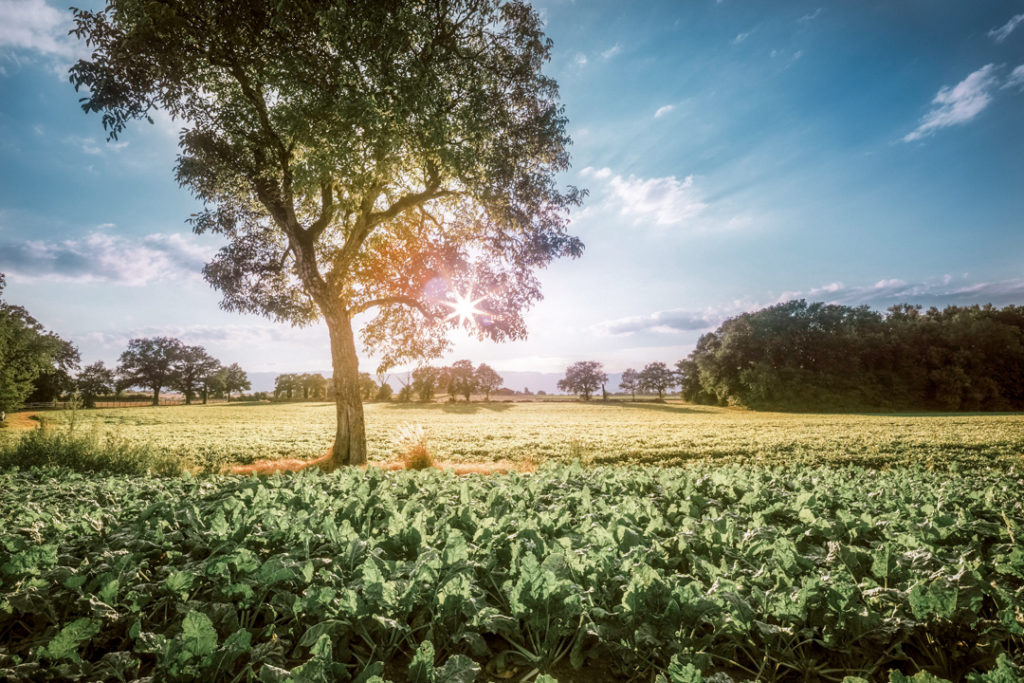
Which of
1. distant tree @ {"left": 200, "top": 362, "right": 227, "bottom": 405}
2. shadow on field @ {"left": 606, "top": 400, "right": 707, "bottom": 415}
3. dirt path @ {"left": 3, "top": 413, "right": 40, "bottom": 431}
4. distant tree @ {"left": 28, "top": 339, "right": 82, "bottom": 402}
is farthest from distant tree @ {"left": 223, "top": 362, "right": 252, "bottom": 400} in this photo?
shadow on field @ {"left": 606, "top": 400, "right": 707, "bottom": 415}

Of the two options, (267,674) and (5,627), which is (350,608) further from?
(5,627)

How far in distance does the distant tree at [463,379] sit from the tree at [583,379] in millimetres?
36891

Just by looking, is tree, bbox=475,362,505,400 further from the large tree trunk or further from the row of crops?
the row of crops

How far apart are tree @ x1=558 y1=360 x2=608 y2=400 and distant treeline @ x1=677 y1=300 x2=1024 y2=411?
41.1 meters

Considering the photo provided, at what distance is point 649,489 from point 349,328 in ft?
36.6

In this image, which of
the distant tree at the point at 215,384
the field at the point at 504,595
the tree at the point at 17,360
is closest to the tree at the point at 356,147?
the field at the point at 504,595

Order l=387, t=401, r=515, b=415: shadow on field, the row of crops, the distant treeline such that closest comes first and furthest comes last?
the row of crops, l=387, t=401, r=515, b=415: shadow on field, the distant treeline

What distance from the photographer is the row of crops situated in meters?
2.17

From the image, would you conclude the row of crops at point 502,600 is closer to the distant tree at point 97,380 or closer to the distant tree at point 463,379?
the distant tree at point 463,379

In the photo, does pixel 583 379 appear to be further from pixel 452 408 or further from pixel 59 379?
pixel 59 379

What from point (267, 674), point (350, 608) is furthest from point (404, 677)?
point (267, 674)

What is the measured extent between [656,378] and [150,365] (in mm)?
109432

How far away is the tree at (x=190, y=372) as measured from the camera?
89.6 meters

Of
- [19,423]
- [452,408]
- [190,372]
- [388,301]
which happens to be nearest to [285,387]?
[190,372]
